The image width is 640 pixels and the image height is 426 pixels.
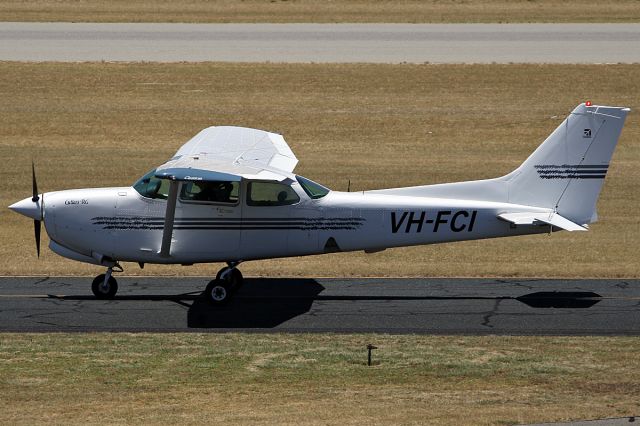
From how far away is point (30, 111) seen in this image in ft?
122

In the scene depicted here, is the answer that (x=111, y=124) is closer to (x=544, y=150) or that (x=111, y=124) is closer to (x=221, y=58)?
(x=221, y=58)

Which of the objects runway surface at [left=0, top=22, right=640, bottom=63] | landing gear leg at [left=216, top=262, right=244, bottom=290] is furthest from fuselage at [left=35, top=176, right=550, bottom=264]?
runway surface at [left=0, top=22, right=640, bottom=63]

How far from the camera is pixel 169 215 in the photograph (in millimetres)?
18281

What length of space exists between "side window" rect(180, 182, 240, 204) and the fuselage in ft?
0.22

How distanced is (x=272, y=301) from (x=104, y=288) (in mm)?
2809

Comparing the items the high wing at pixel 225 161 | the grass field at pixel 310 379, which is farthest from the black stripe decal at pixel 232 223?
the grass field at pixel 310 379

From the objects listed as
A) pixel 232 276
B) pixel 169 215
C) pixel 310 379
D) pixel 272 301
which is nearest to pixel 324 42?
pixel 232 276

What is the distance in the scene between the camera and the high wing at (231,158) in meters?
17.5

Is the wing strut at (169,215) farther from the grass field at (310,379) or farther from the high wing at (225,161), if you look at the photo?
the grass field at (310,379)

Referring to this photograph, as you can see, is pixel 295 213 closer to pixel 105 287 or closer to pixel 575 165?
pixel 105 287

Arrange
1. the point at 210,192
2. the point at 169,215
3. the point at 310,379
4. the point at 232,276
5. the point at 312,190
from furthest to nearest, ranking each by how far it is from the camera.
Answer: the point at 232,276, the point at 312,190, the point at 210,192, the point at 169,215, the point at 310,379

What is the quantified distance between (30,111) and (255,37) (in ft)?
40.9

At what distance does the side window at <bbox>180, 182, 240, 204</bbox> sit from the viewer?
18.9 metres

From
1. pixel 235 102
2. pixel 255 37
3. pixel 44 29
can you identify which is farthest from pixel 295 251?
pixel 44 29
